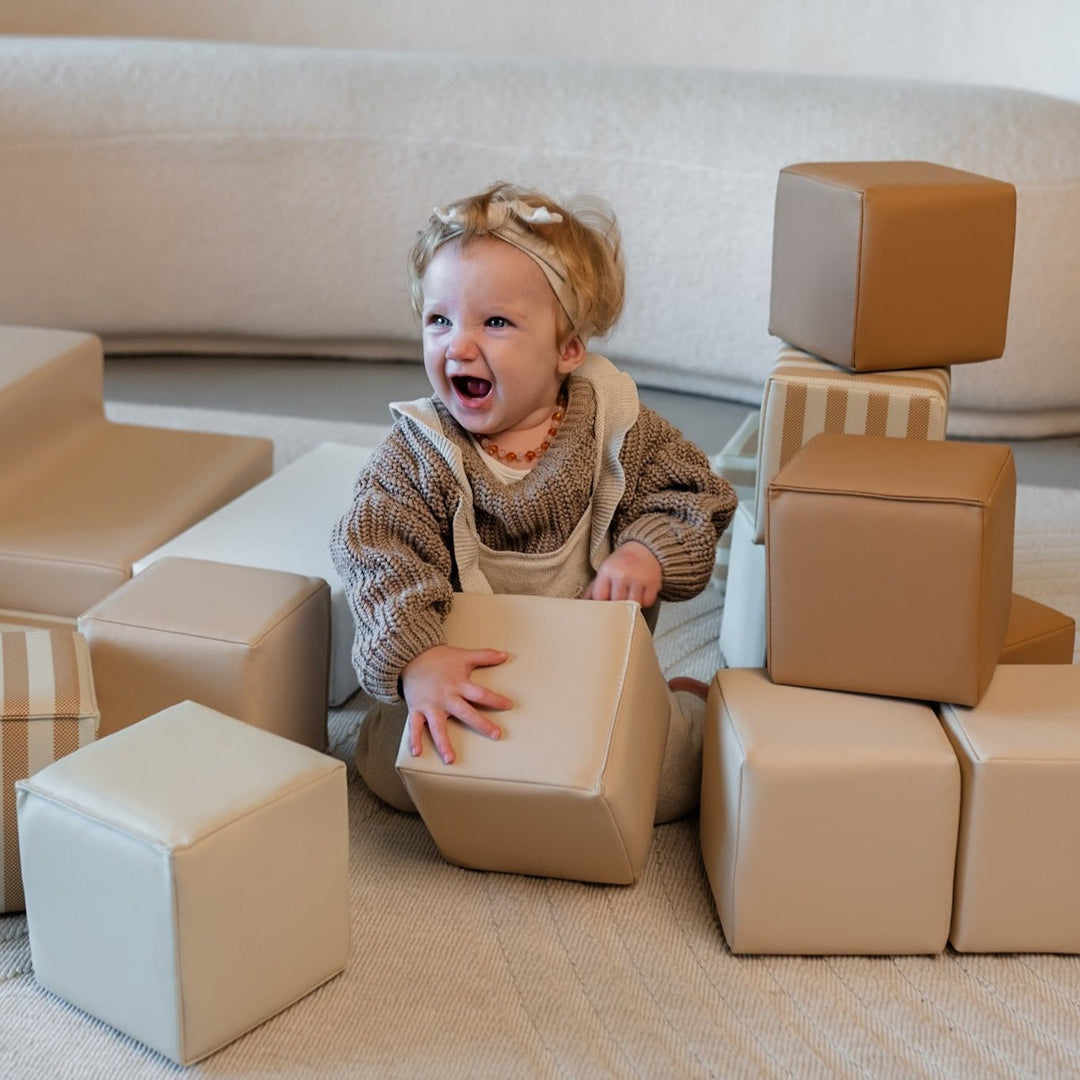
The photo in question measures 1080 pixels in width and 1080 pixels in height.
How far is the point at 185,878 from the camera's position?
1173mm

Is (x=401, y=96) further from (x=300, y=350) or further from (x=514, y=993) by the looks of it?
(x=514, y=993)

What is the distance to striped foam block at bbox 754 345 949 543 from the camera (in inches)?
67.7

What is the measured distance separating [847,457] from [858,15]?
2.27 meters

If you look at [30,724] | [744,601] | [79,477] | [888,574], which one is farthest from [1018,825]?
[79,477]

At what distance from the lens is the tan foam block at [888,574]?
1.35 m

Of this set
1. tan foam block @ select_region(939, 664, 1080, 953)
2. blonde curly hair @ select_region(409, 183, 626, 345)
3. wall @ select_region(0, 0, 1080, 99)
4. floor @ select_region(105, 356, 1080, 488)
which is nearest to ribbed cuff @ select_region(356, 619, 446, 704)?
blonde curly hair @ select_region(409, 183, 626, 345)

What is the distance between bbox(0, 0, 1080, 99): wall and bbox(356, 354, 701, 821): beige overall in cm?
204

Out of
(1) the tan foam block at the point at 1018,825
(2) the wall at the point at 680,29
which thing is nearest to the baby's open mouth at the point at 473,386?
(1) the tan foam block at the point at 1018,825

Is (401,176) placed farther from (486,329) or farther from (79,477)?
(486,329)

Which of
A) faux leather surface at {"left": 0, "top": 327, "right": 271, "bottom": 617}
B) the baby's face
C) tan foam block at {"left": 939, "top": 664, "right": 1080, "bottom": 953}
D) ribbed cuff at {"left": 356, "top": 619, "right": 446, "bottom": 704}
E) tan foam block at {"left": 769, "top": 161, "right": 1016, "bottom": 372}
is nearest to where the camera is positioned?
tan foam block at {"left": 939, "top": 664, "right": 1080, "bottom": 953}

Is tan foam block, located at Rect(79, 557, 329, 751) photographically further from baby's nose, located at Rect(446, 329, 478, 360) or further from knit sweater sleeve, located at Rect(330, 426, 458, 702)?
baby's nose, located at Rect(446, 329, 478, 360)

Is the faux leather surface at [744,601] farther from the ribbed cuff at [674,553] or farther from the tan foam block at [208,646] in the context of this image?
the tan foam block at [208,646]

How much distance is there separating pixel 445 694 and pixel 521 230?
530 mm

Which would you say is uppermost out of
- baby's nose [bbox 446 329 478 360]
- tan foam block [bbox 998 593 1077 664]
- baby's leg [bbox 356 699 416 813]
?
baby's nose [bbox 446 329 478 360]
